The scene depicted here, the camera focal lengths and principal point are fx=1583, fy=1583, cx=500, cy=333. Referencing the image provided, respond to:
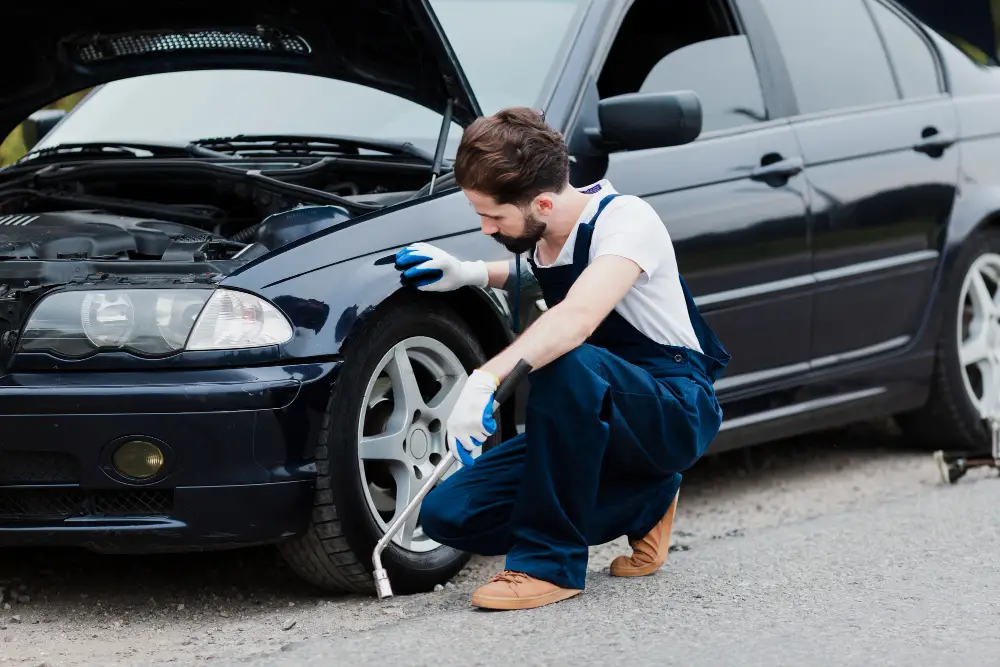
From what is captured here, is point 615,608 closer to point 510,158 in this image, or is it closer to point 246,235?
point 510,158

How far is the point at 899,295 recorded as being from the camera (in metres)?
5.36

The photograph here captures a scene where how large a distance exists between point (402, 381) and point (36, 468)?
880mm

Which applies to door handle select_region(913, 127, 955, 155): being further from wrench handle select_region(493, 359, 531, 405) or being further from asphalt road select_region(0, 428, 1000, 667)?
wrench handle select_region(493, 359, 531, 405)

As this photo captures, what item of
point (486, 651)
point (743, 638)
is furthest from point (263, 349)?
point (743, 638)

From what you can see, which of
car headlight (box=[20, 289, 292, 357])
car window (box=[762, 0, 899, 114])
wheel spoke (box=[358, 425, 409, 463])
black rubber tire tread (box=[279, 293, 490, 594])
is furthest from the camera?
car window (box=[762, 0, 899, 114])

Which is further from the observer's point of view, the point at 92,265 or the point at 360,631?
the point at 92,265

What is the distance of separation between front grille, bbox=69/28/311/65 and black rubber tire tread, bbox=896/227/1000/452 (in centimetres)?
246

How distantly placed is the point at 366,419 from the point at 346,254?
43 cm

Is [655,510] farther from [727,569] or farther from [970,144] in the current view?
[970,144]

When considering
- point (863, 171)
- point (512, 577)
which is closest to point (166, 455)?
point (512, 577)

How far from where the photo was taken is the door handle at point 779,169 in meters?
4.88

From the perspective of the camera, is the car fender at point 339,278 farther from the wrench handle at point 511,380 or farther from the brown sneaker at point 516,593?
the brown sneaker at point 516,593

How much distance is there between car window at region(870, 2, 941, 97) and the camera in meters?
5.70

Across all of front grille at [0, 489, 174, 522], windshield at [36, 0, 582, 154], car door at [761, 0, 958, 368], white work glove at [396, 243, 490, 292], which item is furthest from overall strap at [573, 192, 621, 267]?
car door at [761, 0, 958, 368]
